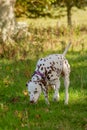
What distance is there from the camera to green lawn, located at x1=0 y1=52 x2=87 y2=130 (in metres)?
8.58

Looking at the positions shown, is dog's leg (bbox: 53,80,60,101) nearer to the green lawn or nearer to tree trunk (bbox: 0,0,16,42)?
the green lawn

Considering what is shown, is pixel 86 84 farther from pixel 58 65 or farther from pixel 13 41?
pixel 13 41

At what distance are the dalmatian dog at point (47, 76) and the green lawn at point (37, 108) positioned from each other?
29 centimetres

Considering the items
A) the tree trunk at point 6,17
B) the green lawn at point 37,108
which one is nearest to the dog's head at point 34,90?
the green lawn at point 37,108

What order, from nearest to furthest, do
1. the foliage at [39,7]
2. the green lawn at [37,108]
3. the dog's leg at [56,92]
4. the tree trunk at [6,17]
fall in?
the green lawn at [37,108]
the dog's leg at [56,92]
the tree trunk at [6,17]
the foliage at [39,7]

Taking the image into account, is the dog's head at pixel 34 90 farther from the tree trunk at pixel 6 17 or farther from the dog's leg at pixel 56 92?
the tree trunk at pixel 6 17

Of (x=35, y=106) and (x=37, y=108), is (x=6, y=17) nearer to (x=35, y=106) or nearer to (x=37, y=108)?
(x=35, y=106)

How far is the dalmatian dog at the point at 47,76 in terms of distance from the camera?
972cm

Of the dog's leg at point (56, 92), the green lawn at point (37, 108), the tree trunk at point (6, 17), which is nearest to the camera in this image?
the green lawn at point (37, 108)

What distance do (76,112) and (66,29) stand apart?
17339mm

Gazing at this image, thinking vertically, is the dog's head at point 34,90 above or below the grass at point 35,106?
above

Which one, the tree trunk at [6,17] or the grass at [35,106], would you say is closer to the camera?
the grass at [35,106]

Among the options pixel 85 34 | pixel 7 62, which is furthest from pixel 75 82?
pixel 85 34

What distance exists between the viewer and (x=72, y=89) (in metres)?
11.5
